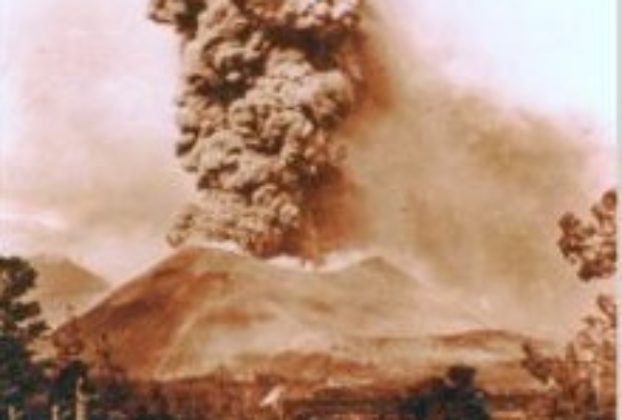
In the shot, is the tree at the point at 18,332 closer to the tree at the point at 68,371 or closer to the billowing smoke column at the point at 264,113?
the tree at the point at 68,371

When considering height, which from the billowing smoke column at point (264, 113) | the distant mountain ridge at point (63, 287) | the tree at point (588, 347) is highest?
the billowing smoke column at point (264, 113)

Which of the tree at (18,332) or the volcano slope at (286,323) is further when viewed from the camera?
the tree at (18,332)

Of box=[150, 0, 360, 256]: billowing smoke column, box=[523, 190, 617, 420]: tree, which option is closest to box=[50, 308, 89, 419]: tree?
box=[150, 0, 360, 256]: billowing smoke column

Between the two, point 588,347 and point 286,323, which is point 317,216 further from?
point 588,347

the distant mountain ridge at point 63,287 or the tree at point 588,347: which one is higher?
the distant mountain ridge at point 63,287

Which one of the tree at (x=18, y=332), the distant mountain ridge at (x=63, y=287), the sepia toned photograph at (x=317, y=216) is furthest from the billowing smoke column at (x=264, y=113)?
the tree at (x=18, y=332)

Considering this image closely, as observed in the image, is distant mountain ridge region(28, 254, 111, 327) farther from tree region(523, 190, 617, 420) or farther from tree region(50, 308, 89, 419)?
tree region(523, 190, 617, 420)

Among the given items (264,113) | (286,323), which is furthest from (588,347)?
(264,113)
